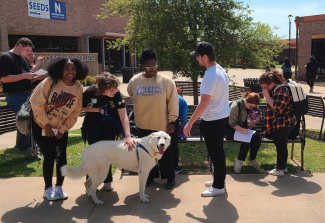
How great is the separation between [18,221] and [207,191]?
2249mm

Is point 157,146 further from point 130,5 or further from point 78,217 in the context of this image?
point 130,5

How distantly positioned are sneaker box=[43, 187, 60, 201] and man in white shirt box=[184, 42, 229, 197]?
1796 mm

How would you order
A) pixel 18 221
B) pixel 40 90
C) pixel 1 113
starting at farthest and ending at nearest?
pixel 1 113 → pixel 40 90 → pixel 18 221

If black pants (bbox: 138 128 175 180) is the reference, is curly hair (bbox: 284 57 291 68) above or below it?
above

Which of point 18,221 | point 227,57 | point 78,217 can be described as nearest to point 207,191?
point 78,217

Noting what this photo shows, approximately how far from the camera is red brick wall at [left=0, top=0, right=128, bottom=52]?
2006cm

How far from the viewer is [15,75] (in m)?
4.93

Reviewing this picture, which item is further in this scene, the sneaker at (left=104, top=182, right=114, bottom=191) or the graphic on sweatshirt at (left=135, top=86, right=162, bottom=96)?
the sneaker at (left=104, top=182, right=114, bottom=191)

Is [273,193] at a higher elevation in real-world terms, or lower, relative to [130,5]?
lower

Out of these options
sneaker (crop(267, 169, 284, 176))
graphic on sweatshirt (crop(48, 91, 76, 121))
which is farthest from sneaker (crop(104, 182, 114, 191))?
sneaker (crop(267, 169, 284, 176))

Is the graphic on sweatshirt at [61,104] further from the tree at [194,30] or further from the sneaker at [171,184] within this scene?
the tree at [194,30]

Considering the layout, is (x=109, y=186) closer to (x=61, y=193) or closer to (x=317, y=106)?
(x=61, y=193)

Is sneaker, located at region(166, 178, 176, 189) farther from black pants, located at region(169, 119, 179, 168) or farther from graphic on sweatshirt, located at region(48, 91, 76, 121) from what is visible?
graphic on sweatshirt, located at region(48, 91, 76, 121)

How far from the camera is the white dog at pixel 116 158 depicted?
3.69 meters
